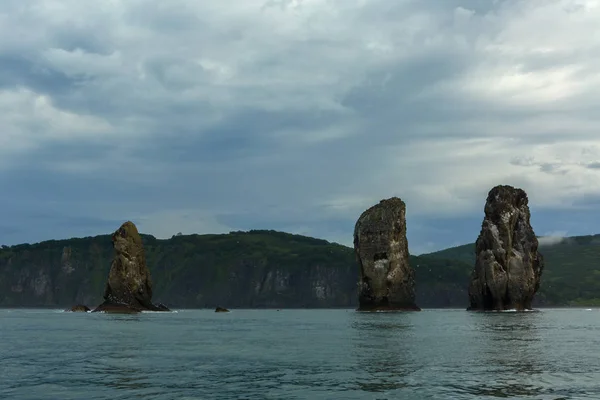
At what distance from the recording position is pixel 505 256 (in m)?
182

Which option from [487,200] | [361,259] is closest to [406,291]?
[361,259]

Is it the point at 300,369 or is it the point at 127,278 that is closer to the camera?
the point at 300,369

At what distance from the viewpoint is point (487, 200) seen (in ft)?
624

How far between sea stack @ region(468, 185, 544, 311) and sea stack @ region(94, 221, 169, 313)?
8662 centimetres

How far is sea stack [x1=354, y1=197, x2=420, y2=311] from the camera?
18812 cm

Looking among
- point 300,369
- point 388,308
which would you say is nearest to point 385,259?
point 388,308

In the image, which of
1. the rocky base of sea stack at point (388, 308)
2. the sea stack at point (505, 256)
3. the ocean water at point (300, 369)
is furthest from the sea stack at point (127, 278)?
the ocean water at point (300, 369)

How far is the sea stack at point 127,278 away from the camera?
17250cm

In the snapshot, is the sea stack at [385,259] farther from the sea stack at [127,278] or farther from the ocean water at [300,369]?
the ocean water at [300,369]

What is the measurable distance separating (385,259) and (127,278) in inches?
2641

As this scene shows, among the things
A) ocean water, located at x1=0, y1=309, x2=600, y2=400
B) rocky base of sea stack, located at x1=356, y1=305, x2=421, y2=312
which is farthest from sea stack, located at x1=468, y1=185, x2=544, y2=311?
ocean water, located at x1=0, y1=309, x2=600, y2=400

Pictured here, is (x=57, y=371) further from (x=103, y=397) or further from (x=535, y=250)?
(x=535, y=250)

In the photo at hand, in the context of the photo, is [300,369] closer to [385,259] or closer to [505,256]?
[385,259]

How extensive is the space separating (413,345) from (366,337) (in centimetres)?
1319
